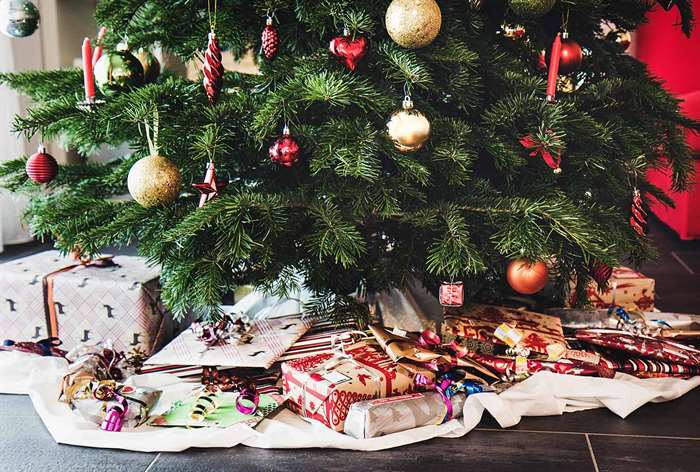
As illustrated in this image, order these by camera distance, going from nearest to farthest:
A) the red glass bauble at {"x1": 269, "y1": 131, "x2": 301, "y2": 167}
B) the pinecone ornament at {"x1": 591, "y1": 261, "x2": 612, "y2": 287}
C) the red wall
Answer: the red glass bauble at {"x1": 269, "y1": 131, "x2": 301, "y2": 167}
the pinecone ornament at {"x1": 591, "y1": 261, "x2": 612, "y2": 287}
the red wall

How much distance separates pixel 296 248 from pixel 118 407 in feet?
1.30

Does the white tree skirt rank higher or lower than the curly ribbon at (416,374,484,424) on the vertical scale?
lower

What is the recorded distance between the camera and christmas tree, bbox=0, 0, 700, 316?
3.58 ft

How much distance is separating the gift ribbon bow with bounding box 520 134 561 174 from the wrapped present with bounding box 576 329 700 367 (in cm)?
36

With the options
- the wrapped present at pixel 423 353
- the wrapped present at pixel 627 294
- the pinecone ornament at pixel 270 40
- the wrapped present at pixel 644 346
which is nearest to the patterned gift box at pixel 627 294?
the wrapped present at pixel 627 294

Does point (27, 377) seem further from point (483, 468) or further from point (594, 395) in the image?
point (594, 395)

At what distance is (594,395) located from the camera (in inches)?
45.7

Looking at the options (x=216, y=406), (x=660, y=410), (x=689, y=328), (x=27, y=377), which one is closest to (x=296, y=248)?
(x=216, y=406)

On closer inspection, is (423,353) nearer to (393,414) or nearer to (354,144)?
(393,414)

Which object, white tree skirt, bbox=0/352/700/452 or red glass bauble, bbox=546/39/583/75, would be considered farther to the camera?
red glass bauble, bbox=546/39/583/75

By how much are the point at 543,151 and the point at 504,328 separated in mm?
333

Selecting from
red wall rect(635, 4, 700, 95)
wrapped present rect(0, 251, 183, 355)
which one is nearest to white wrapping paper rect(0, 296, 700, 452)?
wrapped present rect(0, 251, 183, 355)

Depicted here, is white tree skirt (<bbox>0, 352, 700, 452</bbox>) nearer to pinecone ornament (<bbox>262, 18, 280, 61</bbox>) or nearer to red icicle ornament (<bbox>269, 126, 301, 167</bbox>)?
red icicle ornament (<bbox>269, 126, 301, 167</bbox>)

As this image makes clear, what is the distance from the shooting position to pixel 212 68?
1.08m
